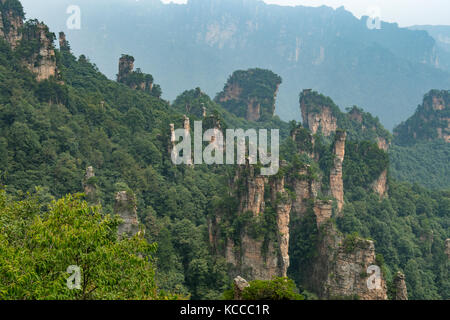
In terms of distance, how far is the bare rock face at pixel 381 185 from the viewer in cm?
4788

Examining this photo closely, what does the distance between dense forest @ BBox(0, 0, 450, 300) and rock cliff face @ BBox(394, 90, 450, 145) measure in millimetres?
31007

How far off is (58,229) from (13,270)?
1.95 meters

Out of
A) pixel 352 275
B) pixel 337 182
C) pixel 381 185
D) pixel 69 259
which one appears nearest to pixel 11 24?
pixel 337 182

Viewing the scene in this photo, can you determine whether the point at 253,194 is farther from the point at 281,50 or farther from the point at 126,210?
the point at 281,50

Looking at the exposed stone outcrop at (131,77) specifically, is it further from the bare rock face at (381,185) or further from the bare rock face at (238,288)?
the bare rock face at (238,288)

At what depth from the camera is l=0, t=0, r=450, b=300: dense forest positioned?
11.9 m

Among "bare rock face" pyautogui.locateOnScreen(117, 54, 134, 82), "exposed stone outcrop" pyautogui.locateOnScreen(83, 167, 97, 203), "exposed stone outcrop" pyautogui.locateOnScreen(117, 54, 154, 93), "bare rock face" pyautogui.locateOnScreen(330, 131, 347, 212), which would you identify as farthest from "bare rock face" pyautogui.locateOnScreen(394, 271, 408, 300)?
"bare rock face" pyautogui.locateOnScreen(117, 54, 134, 82)

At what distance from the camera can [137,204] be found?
3519 centimetres

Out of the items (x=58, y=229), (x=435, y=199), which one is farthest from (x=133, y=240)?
(x=435, y=199)

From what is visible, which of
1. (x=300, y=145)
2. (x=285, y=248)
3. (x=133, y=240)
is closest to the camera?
(x=133, y=240)

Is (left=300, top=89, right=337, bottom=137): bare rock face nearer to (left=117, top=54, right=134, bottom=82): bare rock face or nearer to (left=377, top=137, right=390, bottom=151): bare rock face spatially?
(left=377, top=137, right=390, bottom=151): bare rock face

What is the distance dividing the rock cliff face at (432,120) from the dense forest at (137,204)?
31007mm

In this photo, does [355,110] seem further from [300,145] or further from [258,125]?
[300,145]
